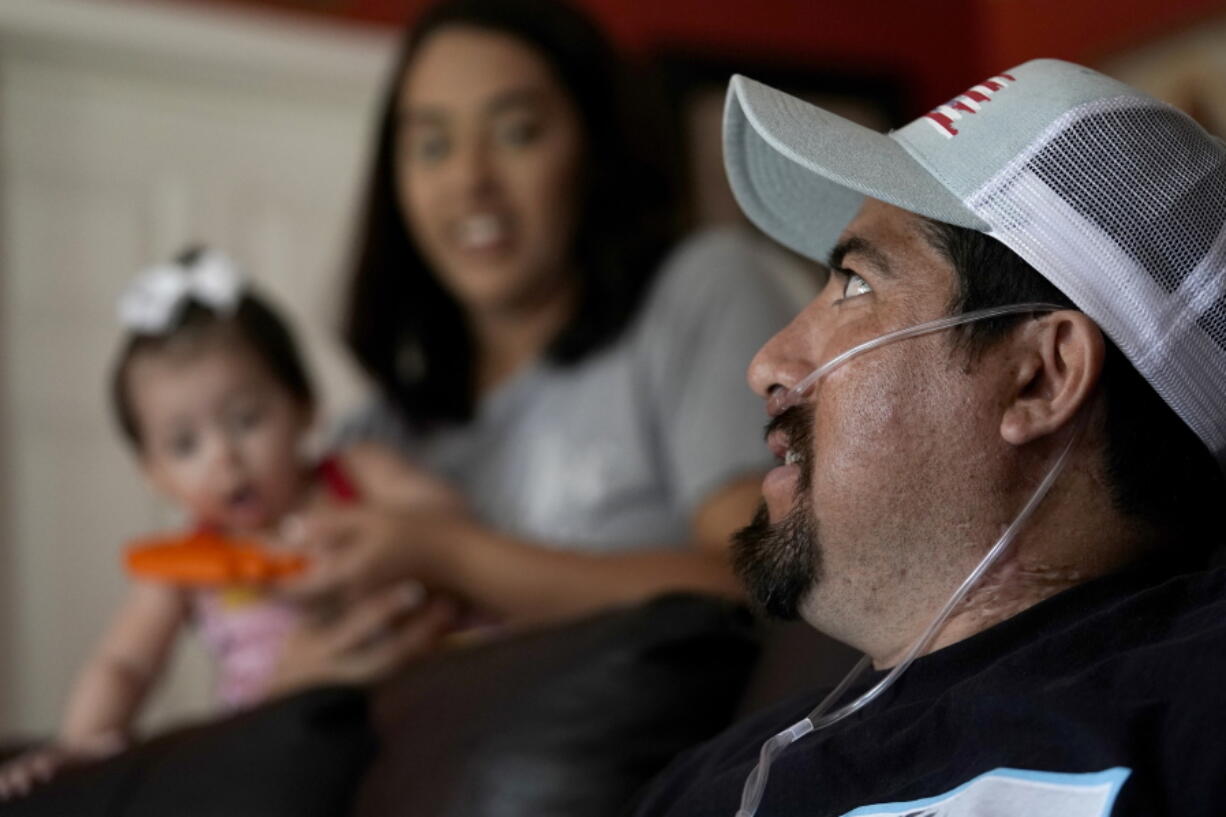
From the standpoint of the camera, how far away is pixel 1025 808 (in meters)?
0.80

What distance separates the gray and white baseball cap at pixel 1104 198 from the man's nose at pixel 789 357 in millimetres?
125

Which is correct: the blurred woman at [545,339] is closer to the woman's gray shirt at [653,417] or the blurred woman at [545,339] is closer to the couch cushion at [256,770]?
the woman's gray shirt at [653,417]

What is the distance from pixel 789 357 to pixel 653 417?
2.94 ft

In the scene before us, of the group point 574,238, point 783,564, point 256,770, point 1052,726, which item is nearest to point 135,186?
point 574,238

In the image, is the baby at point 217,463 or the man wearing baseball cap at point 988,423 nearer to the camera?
the man wearing baseball cap at point 988,423

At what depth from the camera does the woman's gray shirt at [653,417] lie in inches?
73.0

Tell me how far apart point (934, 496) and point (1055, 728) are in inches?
7.9

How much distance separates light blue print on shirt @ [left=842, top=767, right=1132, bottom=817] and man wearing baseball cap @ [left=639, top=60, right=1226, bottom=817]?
2cm

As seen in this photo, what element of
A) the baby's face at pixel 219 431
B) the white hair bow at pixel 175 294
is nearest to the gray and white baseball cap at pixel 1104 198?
the baby's face at pixel 219 431

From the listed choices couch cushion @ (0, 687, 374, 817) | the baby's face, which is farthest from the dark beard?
the baby's face

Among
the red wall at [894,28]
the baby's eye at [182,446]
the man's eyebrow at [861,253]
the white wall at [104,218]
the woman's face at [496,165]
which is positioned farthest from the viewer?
the red wall at [894,28]

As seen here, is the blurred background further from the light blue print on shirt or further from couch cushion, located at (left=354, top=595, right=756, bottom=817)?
the light blue print on shirt

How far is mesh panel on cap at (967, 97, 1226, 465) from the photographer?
3.06ft

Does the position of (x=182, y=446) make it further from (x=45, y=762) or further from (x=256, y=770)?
(x=256, y=770)
